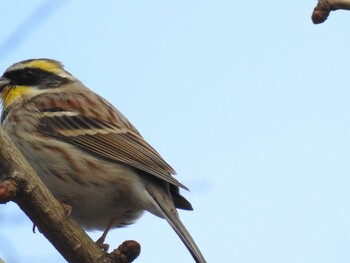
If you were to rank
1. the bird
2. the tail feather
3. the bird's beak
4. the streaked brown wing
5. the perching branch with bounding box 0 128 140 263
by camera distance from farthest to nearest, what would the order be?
the bird's beak
the streaked brown wing
the bird
the tail feather
the perching branch with bounding box 0 128 140 263

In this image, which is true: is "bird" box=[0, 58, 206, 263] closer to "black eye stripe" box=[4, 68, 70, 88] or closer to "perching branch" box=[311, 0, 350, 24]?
"black eye stripe" box=[4, 68, 70, 88]

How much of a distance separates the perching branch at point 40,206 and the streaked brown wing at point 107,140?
→ 5.22ft

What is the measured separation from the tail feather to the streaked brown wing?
0.74 feet

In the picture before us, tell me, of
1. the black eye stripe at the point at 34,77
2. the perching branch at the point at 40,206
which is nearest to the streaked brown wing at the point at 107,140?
the black eye stripe at the point at 34,77

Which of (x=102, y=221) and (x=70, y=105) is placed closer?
(x=102, y=221)

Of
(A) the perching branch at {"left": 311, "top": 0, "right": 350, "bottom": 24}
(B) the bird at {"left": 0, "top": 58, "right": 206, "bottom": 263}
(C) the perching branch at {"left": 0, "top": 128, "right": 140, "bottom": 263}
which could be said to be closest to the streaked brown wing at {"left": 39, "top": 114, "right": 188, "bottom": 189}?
(B) the bird at {"left": 0, "top": 58, "right": 206, "bottom": 263}

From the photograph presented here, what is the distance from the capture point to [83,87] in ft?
21.1

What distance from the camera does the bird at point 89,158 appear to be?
4.95 m

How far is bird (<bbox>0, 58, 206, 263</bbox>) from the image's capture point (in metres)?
4.95

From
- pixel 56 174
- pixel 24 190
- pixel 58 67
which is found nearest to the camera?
pixel 24 190

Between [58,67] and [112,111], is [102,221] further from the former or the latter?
[58,67]

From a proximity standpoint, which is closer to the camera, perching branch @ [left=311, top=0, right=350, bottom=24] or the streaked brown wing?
perching branch @ [left=311, top=0, right=350, bottom=24]

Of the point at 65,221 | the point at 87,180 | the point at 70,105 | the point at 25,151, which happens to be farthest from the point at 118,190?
the point at 65,221

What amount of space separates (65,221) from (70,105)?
102 inches
